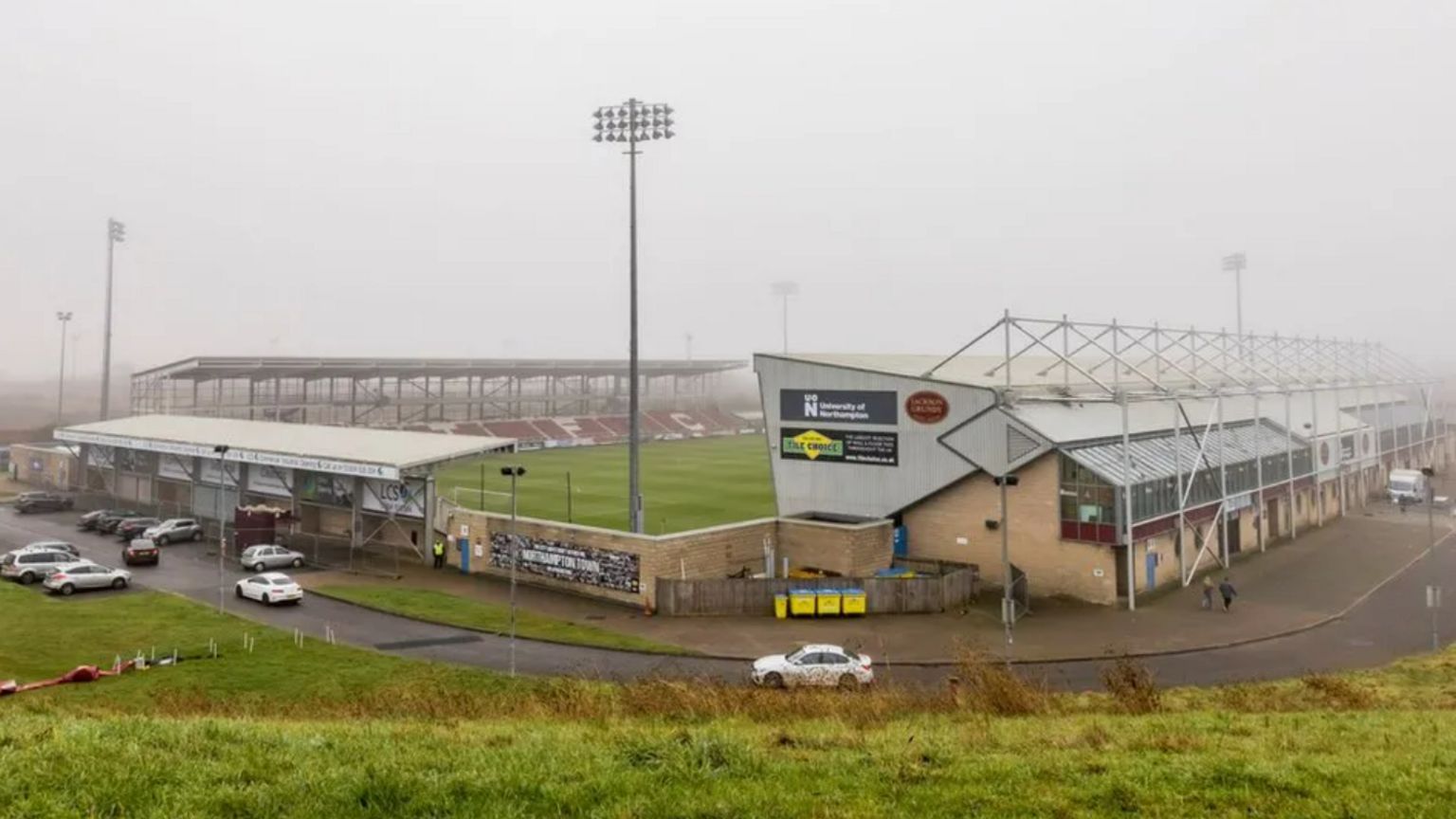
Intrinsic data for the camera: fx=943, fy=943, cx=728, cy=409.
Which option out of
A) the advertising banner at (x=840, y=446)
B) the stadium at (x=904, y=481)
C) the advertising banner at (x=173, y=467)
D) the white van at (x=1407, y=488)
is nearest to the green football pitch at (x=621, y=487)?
the stadium at (x=904, y=481)

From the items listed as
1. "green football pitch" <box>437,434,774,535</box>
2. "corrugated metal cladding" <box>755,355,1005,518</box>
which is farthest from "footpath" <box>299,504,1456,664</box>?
"green football pitch" <box>437,434,774,535</box>

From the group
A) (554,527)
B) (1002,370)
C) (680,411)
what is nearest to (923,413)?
(1002,370)

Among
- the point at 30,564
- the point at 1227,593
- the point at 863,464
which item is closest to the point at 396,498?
the point at 30,564

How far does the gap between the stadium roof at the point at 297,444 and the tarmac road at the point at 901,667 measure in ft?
23.9

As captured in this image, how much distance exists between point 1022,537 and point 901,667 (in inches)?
441

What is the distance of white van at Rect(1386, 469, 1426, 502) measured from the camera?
187 feet

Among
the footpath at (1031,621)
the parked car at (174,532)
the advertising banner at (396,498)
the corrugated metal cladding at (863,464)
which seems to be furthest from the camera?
the parked car at (174,532)

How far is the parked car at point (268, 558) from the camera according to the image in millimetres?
38219

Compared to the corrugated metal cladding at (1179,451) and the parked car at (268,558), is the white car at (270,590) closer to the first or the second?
the parked car at (268,558)

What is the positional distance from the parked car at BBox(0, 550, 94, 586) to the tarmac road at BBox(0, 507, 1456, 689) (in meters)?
2.77

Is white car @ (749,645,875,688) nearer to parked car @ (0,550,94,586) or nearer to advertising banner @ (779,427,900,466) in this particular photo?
advertising banner @ (779,427,900,466)

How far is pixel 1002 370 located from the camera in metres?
45.7

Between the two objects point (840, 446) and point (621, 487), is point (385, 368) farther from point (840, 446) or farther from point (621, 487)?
point (840, 446)

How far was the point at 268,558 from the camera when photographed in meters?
38.3
